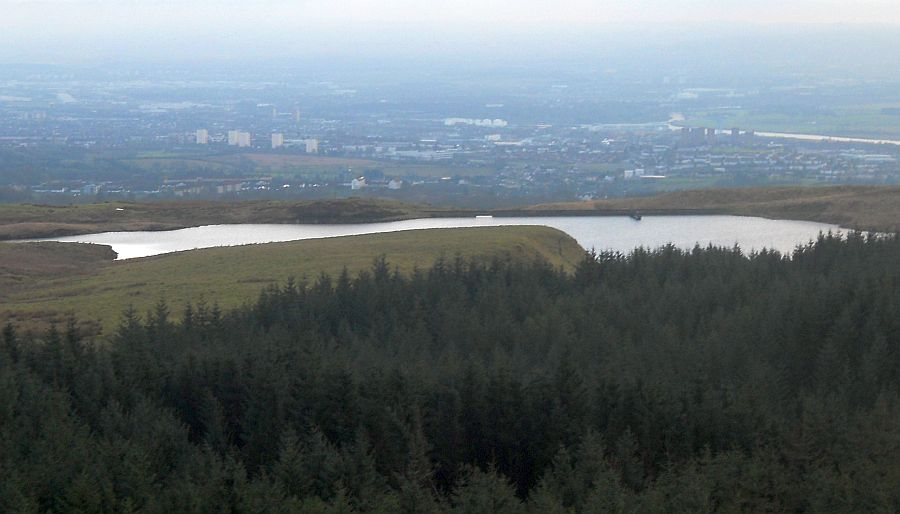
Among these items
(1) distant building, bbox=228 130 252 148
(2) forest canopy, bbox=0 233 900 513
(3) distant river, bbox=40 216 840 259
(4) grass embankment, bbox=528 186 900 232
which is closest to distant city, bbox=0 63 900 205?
(1) distant building, bbox=228 130 252 148

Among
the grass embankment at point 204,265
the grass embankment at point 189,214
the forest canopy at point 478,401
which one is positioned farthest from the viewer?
the grass embankment at point 189,214

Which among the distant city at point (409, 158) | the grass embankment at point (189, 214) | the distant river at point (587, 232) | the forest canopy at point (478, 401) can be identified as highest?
the distant city at point (409, 158)

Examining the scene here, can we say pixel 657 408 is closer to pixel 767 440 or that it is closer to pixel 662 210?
pixel 767 440

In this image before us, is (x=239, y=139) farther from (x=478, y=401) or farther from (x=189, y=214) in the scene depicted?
(x=478, y=401)

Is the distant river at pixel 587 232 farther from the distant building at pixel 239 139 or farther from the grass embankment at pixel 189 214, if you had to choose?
the distant building at pixel 239 139

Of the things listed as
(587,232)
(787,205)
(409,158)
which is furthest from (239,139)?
(587,232)

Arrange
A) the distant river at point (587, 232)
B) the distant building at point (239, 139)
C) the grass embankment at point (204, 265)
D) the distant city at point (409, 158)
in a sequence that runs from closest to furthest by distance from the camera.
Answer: the grass embankment at point (204, 265), the distant river at point (587, 232), the distant city at point (409, 158), the distant building at point (239, 139)

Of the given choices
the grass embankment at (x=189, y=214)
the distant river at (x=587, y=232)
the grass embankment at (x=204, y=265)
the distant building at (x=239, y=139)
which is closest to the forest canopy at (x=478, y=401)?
the grass embankment at (x=204, y=265)
